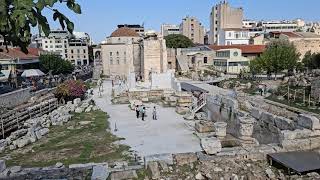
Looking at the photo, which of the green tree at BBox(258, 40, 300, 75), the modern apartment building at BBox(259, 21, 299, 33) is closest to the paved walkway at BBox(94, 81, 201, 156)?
the green tree at BBox(258, 40, 300, 75)

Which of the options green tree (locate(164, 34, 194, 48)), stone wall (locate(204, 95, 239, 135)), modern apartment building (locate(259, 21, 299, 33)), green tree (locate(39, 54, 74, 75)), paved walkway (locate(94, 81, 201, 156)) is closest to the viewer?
paved walkway (locate(94, 81, 201, 156))

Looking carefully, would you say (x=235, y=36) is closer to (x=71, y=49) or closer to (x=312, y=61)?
(x=312, y=61)

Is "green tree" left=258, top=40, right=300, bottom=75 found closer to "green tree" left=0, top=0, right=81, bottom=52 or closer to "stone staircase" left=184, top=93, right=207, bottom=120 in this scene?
"stone staircase" left=184, top=93, right=207, bottom=120

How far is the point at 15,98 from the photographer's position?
29.8 meters

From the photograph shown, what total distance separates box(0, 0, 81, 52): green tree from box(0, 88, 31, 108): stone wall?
26.3 metres

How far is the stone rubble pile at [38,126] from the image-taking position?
17289 mm

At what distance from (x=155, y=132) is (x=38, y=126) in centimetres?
732

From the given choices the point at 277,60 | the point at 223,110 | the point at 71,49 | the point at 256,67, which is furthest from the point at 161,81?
the point at 71,49

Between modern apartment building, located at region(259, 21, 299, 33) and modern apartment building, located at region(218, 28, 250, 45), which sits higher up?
modern apartment building, located at region(259, 21, 299, 33)

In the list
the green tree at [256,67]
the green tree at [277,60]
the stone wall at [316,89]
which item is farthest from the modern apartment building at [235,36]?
the stone wall at [316,89]

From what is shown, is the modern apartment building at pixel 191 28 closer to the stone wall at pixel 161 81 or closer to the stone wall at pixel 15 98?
the stone wall at pixel 161 81

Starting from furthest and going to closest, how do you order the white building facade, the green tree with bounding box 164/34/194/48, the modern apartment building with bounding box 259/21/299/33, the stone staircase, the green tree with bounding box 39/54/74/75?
the modern apartment building with bounding box 259/21/299/33 < the green tree with bounding box 164/34/194/48 < the green tree with bounding box 39/54/74/75 < the white building facade < the stone staircase

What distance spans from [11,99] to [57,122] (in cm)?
949

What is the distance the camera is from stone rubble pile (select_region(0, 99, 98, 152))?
56.7 feet
